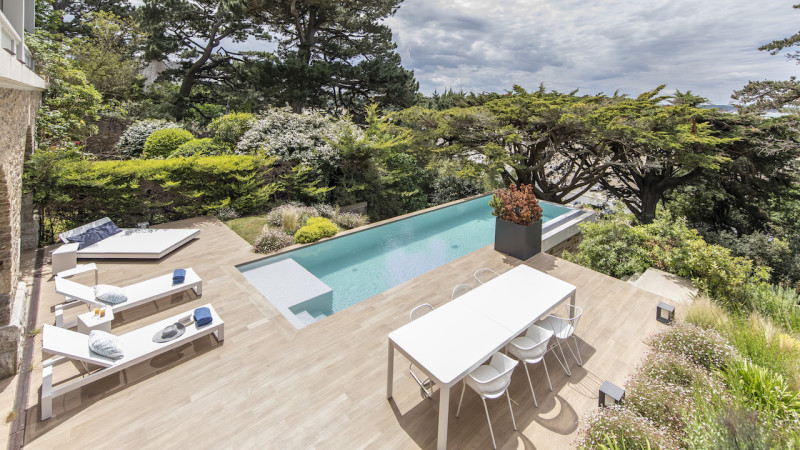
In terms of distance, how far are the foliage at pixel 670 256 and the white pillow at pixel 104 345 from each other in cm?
794

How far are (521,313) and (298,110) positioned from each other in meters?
16.6

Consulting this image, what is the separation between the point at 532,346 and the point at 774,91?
16628 millimetres

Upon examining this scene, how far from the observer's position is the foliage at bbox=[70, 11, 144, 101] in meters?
13.8

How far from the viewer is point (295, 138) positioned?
10.5 metres

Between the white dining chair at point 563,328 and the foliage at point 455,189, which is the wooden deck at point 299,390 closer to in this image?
the white dining chair at point 563,328

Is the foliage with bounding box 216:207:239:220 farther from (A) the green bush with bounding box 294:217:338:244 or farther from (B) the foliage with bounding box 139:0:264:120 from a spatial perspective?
(B) the foliage with bounding box 139:0:264:120

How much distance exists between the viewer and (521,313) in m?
3.72

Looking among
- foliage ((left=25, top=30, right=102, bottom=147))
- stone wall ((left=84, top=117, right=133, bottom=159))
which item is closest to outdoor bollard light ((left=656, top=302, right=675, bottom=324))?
foliage ((left=25, top=30, right=102, bottom=147))

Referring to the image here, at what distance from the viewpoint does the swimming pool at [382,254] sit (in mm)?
6312

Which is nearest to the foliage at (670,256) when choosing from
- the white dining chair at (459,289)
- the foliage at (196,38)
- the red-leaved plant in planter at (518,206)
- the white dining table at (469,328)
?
the red-leaved plant in planter at (518,206)

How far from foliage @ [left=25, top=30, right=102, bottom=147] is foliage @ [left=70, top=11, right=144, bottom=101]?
205 inches

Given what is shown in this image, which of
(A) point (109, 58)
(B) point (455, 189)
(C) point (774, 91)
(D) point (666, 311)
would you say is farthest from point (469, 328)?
(A) point (109, 58)

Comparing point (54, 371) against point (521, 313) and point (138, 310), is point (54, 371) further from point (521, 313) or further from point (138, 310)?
point (521, 313)

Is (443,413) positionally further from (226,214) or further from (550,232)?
(226,214)
